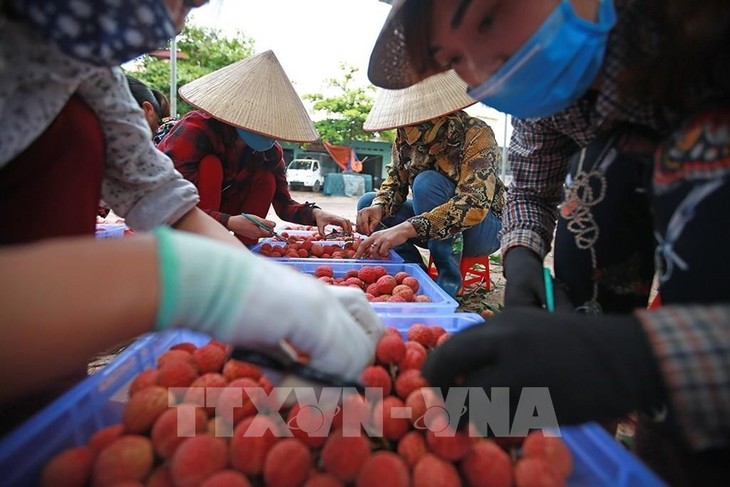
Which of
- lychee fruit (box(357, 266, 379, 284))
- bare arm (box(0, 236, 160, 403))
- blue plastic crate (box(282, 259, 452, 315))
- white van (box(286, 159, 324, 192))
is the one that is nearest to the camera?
bare arm (box(0, 236, 160, 403))

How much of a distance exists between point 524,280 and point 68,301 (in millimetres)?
841

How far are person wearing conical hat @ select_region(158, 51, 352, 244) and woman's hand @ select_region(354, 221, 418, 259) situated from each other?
594mm

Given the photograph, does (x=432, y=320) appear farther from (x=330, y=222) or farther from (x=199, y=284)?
(x=330, y=222)

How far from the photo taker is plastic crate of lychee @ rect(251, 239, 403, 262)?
228 cm

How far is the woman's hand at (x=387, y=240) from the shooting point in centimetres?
197

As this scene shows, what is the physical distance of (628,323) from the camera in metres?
0.52

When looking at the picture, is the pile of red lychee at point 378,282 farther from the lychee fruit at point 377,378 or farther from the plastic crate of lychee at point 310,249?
the lychee fruit at point 377,378

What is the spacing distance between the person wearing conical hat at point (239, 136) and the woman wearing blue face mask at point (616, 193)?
4.30ft

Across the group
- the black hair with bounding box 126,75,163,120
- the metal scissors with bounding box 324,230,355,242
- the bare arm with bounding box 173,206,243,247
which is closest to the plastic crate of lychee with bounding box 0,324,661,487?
the bare arm with bounding box 173,206,243,247

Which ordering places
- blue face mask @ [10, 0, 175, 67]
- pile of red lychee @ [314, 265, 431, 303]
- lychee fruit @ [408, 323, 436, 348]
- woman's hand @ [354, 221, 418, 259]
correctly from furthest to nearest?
woman's hand @ [354, 221, 418, 259] → pile of red lychee @ [314, 265, 431, 303] → lychee fruit @ [408, 323, 436, 348] → blue face mask @ [10, 0, 175, 67]

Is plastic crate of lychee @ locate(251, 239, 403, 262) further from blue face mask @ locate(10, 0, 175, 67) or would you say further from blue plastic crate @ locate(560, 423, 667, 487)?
blue face mask @ locate(10, 0, 175, 67)

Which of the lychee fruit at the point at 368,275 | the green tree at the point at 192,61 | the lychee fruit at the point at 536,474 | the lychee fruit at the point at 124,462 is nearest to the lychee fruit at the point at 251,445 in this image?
the lychee fruit at the point at 124,462

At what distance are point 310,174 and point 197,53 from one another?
6310mm

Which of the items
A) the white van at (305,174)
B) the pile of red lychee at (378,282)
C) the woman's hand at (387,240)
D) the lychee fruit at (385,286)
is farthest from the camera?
the white van at (305,174)
